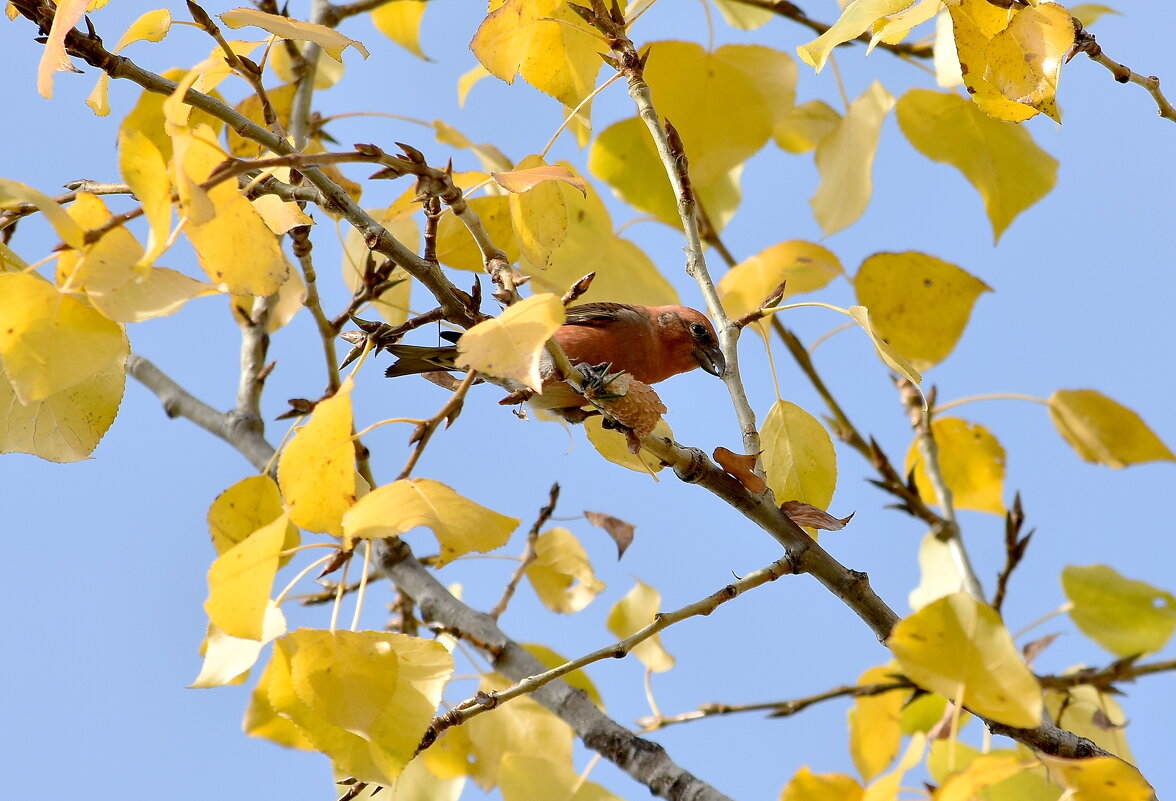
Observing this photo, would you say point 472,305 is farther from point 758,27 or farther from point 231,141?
point 758,27

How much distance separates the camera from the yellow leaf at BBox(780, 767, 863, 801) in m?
1.52

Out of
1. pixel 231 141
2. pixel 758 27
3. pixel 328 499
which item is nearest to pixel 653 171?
pixel 758 27

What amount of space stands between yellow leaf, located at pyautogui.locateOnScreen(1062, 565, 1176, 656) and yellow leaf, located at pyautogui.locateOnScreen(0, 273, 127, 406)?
2768 mm

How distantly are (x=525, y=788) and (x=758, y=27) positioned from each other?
2.32 metres

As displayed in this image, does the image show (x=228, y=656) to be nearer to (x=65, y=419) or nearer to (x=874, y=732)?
(x=65, y=419)

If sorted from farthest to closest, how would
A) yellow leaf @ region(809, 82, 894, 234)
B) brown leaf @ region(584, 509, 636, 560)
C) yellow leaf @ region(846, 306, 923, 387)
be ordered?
1. yellow leaf @ region(809, 82, 894, 234)
2. brown leaf @ region(584, 509, 636, 560)
3. yellow leaf @ region(846, 306, 923, 387)

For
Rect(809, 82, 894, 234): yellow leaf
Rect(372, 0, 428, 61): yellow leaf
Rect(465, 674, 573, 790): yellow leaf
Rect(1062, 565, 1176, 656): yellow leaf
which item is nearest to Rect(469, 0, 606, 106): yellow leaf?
Rect(809, 82, 894, 234): yellow leaf

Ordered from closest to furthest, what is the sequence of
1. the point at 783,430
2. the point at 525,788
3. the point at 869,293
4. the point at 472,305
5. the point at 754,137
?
the point at 472,305, the point at 783,430, the point at 525,788, the point at 754,137, the point at 869,293

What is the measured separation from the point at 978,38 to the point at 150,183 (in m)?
1.20

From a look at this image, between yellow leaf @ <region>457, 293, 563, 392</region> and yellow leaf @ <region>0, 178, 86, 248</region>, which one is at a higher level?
yellow leaf @ <region>0, 178, 86, 248</region>

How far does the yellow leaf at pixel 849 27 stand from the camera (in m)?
1.58

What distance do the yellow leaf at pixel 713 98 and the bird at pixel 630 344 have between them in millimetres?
593

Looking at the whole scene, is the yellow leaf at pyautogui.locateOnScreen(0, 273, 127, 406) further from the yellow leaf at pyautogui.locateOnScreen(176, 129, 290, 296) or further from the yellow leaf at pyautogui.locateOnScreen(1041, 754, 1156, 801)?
the yellow leaf at pyautogui.locateOnScreen(1041, 754, 1156, 801)

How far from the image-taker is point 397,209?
2.07 m
